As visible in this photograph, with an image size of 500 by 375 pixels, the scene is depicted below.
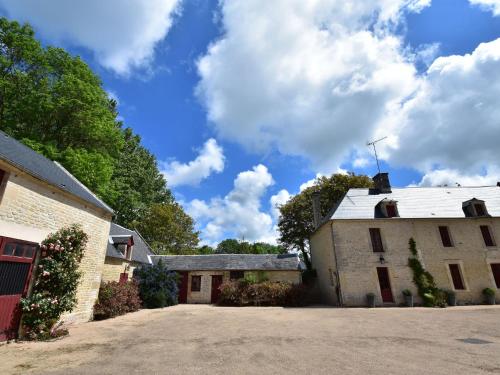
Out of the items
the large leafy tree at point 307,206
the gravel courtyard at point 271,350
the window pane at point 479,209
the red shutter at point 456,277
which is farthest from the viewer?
the large leafy tree at point 307,206

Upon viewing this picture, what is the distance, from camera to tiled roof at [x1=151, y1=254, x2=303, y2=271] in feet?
66.7

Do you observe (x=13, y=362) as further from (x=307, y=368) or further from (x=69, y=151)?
(x=69, y=151)

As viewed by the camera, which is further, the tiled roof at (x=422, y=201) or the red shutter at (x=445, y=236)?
the tiled roof at (x=422, y=201)

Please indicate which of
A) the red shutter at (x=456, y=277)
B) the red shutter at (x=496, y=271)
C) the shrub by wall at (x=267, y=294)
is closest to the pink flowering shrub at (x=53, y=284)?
the shrub by wall at (x=267, y=294)

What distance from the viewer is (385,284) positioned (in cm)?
1578

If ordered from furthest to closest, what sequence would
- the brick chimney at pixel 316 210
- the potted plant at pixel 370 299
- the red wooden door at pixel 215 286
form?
the brick chimney at pixel 316 210 < the red wooden door at pixel 215 286 < the potted plant at pixel 370 299

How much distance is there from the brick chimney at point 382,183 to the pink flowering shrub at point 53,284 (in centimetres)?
1887

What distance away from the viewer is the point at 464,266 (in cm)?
1603

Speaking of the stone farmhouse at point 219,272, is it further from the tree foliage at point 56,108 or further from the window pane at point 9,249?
the window pane at point 9,249

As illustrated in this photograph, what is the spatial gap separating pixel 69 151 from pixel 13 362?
41.4 ft

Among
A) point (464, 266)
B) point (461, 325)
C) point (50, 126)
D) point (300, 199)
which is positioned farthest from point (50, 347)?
point (300, 199)

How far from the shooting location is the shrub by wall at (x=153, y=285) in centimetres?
1588

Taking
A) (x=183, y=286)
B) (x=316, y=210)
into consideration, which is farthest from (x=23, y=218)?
(x=316, y=210)

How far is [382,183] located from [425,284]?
765cm
